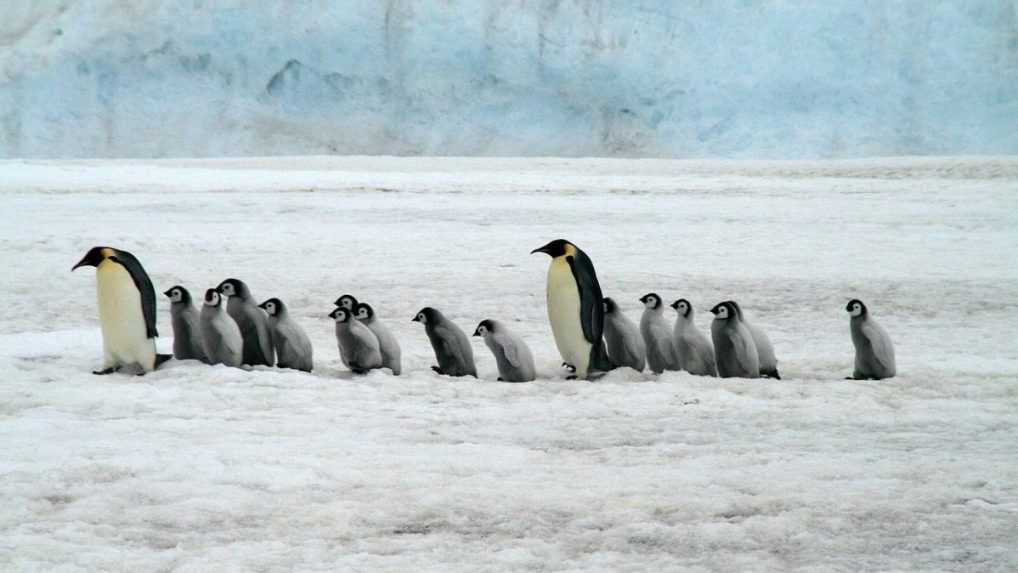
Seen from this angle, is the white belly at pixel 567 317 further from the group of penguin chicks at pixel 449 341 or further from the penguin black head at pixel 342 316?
the penguin black head at pixel 342 316

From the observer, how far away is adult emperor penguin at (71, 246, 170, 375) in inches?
181

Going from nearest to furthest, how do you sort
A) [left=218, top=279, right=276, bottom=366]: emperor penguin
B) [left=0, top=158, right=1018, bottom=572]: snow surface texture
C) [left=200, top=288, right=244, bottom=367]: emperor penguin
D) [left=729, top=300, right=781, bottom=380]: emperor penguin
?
[left=0, top=158, right=1018, bottom=572]: snow surface texture < [left=200, top=288, right=244, bottom=367]: emperor penguin < [left=218, top=279, right=276, bottom=366]: emperor penguin < [left=729, top=300, right=781, bottom=380]: emperor penguin

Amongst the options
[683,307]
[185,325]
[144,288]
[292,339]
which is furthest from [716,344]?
[144,288]

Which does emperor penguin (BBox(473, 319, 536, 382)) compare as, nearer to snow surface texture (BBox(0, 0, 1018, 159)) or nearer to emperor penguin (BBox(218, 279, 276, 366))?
emperor penguin (BBox(218, 279, 276, 366))

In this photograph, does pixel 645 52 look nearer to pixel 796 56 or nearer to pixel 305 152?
pixel 796 56

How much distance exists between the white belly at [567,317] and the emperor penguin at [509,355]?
30 cm

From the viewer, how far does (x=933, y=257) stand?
336 inches

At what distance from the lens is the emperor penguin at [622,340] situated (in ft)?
16.6

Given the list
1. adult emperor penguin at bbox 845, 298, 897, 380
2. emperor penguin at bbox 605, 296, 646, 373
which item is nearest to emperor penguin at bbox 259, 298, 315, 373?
emperor penguin at bbox 605, 296, 646, 373

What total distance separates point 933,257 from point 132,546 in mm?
7033

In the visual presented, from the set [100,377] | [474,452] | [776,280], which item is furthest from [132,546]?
[776,280]

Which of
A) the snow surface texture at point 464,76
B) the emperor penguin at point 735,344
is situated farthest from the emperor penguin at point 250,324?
the snow surface texture at point 464,76

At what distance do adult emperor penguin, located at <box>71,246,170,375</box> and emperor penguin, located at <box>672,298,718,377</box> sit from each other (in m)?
1.99

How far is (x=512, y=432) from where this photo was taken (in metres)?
3.78
